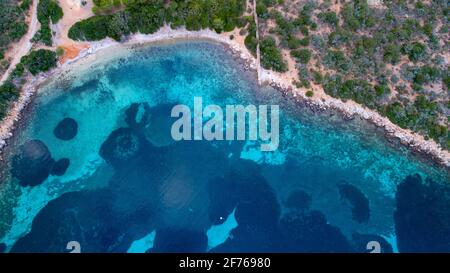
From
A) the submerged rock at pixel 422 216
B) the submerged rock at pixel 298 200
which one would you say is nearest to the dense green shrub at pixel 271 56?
the submerged rock at pixel 298 200

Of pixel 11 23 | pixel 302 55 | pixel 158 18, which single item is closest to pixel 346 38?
pixel 302 55

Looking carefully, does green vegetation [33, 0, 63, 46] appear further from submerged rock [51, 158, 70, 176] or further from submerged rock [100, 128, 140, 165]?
submerged rock [51, 158, 70, 176]

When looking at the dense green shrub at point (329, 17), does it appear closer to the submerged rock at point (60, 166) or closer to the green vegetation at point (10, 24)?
the submerged rock at point (60, 166)

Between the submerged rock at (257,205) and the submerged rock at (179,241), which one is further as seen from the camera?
the submerged rock at (257,205)

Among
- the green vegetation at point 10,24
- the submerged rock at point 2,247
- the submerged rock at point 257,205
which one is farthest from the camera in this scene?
the green vegetation at point 10,24
